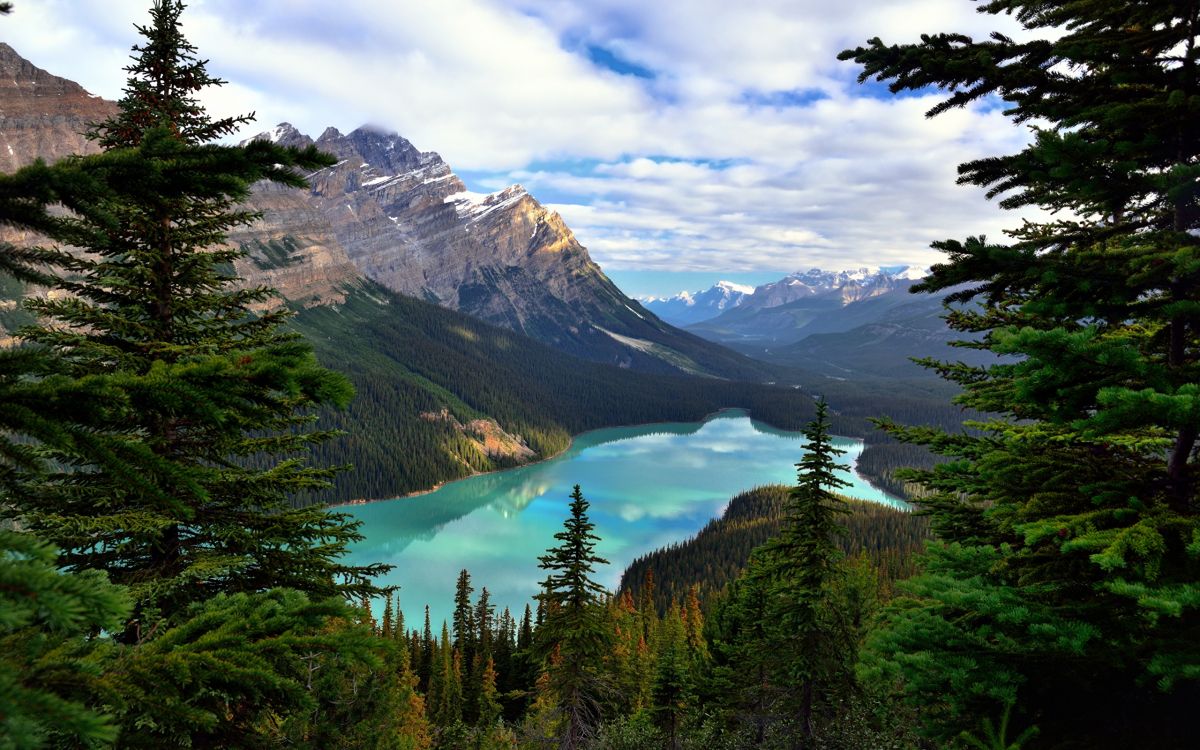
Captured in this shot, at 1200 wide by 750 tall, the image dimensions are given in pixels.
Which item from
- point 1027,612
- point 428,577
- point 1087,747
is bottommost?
point 428,577

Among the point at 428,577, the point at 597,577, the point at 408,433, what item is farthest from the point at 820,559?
the point at 408,433

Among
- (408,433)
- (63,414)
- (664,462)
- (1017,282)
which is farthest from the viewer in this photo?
(664,462)

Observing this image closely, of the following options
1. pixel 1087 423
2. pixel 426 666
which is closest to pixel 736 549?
pixel 426 666

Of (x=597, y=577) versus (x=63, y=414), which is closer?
(x=63, y=414)

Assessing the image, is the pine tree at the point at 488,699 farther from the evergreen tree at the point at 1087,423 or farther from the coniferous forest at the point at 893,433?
the evergreen tree at the point at 1087,423

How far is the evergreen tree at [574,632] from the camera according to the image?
20.7 metres

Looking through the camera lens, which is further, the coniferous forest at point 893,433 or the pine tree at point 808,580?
the pine tree at point 808,580

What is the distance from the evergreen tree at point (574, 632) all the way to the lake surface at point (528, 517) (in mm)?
62979

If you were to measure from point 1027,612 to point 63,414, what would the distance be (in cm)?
882

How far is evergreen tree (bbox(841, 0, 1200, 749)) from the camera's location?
5535 mm

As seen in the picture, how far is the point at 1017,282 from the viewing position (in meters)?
7.60

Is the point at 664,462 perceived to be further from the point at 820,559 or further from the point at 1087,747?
the point at 1087,747

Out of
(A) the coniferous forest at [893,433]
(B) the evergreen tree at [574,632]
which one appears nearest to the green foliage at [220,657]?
(A) the coniferous forest at [893,433]

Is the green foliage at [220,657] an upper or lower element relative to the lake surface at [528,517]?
upper
